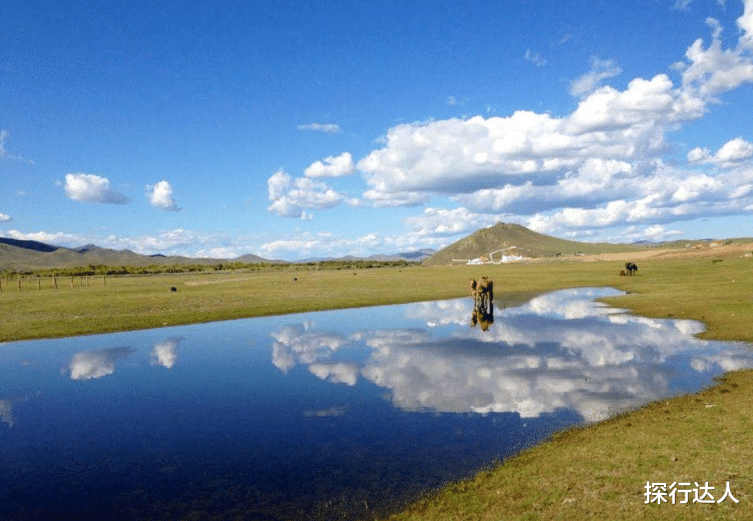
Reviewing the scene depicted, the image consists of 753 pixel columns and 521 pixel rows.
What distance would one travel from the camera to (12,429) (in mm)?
15875

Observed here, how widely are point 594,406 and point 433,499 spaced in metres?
8.27

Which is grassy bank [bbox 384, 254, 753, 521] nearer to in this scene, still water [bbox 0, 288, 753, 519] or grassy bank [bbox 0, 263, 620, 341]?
still water [bbox 0, 288, 753, 519]

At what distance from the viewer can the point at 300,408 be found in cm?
1706

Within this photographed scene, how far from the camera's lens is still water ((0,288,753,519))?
11.1m

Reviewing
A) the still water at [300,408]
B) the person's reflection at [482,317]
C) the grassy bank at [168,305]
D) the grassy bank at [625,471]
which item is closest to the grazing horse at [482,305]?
the person's reflection at [482,317]

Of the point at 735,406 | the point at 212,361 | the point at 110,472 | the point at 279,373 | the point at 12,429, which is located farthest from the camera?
the point at 212,361

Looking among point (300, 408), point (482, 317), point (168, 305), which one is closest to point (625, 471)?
point (300, 408)

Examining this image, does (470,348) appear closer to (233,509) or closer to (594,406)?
(594,406)

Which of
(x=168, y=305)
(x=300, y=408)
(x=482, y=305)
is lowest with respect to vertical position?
(x=300, y=408)

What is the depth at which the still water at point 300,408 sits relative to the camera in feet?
36.5

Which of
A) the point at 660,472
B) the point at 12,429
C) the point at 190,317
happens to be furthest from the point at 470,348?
the point at 190,317

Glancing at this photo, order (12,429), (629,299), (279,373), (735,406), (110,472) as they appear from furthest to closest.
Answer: (629,299), (279,373), (12,429), (735,406), (110,472)

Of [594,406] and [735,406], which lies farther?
[594,406]

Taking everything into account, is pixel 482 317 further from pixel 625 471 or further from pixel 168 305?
pixel 168 305
